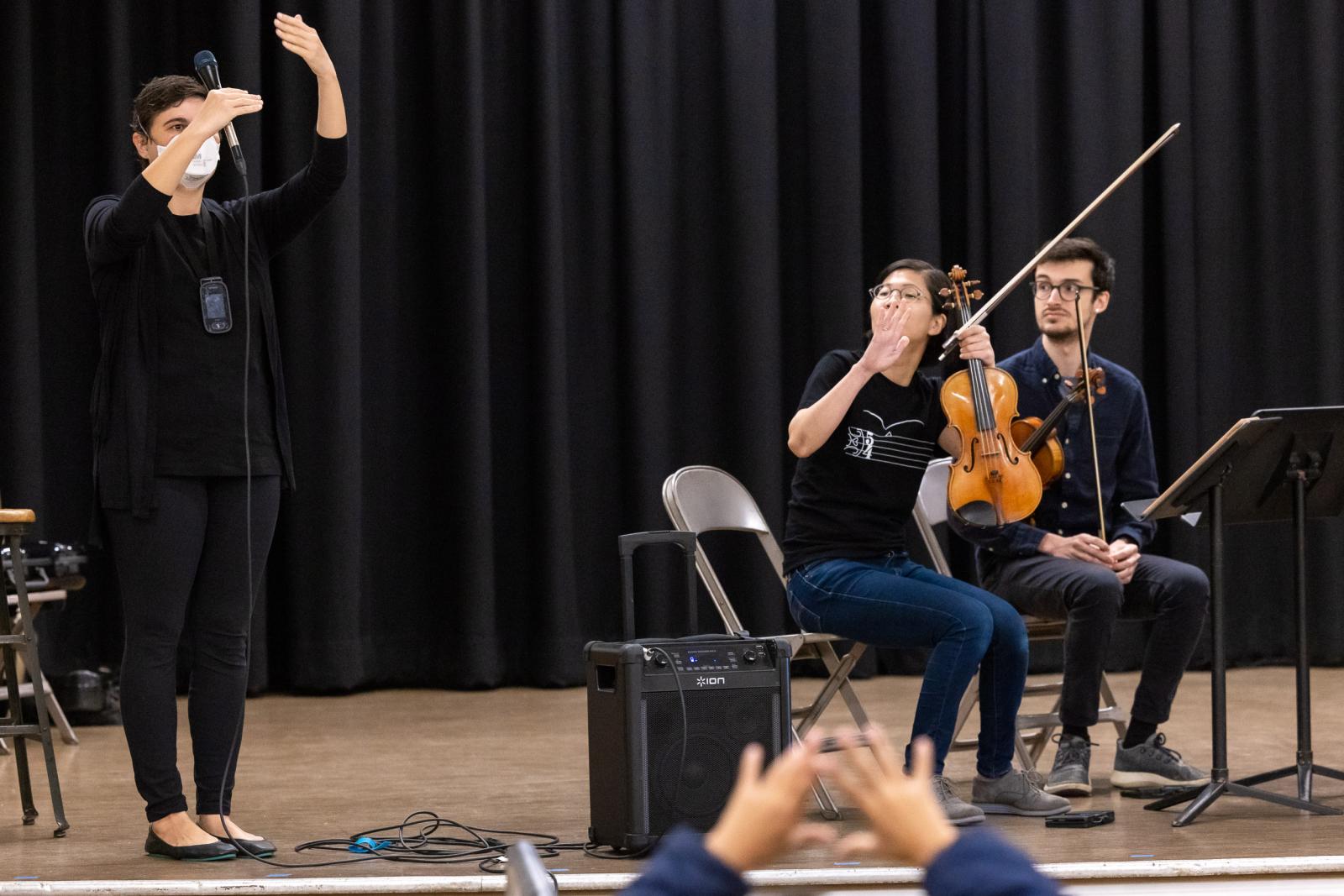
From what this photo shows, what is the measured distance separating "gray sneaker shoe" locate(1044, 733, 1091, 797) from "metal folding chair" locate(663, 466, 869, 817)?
0.43 meters

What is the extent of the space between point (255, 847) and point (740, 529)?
1.31m

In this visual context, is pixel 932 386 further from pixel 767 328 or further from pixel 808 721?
pixel 767 328

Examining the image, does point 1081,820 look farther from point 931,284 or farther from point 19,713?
point 19,713

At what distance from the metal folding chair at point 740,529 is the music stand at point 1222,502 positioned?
665 millimetres

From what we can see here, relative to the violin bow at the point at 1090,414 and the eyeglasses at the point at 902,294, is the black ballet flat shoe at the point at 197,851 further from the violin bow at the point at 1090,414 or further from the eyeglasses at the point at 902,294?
the violin bow at the point at 1090,414

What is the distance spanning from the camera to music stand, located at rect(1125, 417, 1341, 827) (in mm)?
2811

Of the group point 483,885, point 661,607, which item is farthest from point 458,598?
point 483,885

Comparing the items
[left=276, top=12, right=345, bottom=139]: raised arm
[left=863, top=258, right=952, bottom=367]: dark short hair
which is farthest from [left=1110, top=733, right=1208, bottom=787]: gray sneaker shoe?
[left=276, top=12, right=345, bottom=139]: raised arm

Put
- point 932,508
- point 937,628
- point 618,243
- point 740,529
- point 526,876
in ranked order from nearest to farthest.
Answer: point 526,876, point 937,628, point 740,529, point 932,508, point 618,243

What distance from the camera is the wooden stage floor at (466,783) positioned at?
8.47 ft

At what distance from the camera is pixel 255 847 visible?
8.67ft

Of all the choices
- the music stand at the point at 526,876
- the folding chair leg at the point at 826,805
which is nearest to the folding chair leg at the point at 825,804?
the folding chair leg at the point at 826,805

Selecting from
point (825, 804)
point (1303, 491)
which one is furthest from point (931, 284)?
point (825, 804)

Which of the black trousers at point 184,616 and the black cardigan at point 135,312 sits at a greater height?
the black cardigan at point 135,312
